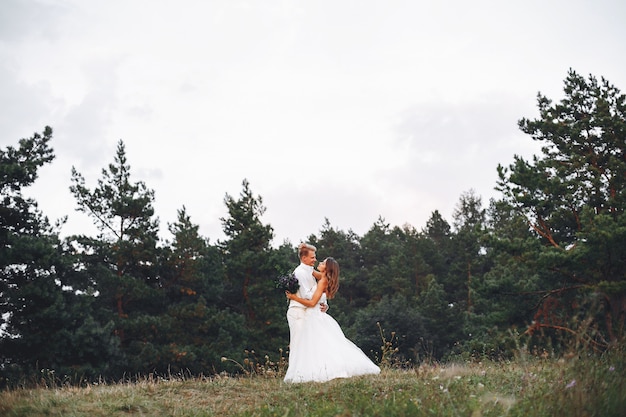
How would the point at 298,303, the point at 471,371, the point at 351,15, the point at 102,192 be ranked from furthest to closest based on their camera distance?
the point at 102,192 → the point at 351,15 → the point at 298,303 → the point at 471,371

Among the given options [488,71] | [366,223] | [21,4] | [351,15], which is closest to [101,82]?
[21,4]

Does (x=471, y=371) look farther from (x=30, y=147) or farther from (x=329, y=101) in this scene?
(x=30, y=147)

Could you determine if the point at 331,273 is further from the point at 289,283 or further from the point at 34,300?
the point at 34,300

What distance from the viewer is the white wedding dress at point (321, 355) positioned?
8.71 meters

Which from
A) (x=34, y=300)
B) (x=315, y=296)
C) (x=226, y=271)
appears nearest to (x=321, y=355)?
(x=315, y=296)

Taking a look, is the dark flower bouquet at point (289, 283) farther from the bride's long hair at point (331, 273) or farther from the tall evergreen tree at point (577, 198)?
the tall evergreen tree at point (577, 198)

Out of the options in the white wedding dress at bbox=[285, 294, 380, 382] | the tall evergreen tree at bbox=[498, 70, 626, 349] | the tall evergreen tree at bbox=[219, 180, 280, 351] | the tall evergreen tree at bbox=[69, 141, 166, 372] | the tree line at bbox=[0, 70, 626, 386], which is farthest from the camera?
the tall evergreen tree at bbox=[219, 180, 280, 351]

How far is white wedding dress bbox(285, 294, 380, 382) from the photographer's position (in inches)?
343

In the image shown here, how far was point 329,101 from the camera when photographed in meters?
27.2

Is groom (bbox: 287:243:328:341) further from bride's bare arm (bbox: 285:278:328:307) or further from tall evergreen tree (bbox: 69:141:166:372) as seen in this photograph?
tall evergreen tree (bbox: 69:141:166:372)

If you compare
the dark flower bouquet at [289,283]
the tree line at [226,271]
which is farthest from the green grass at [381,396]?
the tree line at [226,271]

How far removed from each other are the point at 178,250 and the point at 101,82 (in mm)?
18089

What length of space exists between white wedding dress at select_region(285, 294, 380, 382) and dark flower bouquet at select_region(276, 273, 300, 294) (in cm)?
49

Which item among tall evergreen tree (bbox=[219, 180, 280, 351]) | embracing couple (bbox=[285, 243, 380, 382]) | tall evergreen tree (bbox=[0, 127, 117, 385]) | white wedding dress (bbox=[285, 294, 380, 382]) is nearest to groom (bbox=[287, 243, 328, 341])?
embracing couple (bbox=[285, 243, 380, 382])
